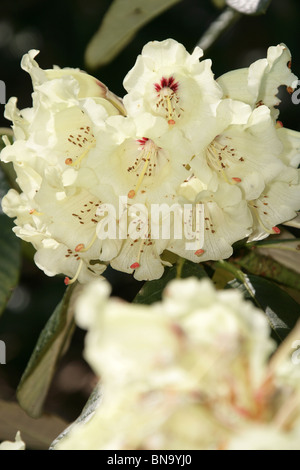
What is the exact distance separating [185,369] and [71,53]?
1.38 metres

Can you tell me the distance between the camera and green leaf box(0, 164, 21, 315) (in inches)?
35.0

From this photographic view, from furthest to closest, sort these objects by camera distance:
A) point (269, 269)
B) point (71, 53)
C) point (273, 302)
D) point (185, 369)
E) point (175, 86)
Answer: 1. point (71, 53)
2. point (269, 269)
3. point (273, 302)
4. point (175, 86)
5. point (185, 369)

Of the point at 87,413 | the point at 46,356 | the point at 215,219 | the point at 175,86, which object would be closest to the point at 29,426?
the point at 46,356

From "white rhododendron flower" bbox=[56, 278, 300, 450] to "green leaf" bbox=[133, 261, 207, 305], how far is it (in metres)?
0.46

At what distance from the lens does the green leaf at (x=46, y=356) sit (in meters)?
0.85

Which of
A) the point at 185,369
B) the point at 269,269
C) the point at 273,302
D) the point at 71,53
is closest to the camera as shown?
the point at 185,369

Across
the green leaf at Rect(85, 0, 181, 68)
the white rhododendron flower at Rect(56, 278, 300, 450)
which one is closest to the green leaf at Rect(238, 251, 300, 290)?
the green leaf at Rect(85, 0, 181, 68)

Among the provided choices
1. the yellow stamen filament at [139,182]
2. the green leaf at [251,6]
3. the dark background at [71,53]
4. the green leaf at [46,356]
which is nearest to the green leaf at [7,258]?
the green leaf at [46,356]

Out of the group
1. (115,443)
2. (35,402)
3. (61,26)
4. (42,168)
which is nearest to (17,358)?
(35,402)

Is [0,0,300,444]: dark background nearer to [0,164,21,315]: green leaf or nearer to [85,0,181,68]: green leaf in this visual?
[85,0,181,68]: green leaf

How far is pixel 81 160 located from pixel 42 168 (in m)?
0.04

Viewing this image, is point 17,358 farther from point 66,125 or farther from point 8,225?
point 66,125

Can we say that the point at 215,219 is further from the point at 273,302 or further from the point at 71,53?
the point at 71,53

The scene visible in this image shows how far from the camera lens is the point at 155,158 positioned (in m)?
0.70
